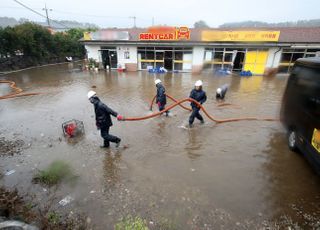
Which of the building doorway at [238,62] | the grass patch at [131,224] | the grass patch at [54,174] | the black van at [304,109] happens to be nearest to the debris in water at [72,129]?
the grass patch at [54,174]

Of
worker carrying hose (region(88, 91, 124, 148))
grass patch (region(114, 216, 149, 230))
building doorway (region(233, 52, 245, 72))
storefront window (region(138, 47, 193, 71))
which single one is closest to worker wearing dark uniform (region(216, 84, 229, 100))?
worker carrying hose (region(88, 91, 124, 148))

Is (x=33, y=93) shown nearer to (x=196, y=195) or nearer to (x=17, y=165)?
(x=17, y=165)

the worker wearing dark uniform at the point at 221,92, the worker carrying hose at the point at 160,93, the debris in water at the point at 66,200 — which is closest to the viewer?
the debris in water at the point at 66,200

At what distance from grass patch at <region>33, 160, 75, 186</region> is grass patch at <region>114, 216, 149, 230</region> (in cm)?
182

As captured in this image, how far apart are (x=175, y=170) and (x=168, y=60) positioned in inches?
610

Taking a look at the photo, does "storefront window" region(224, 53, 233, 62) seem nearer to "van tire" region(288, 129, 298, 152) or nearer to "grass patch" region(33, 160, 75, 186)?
"van tire" region(288, 129, 298, 152)

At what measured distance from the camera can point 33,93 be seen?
11.3m

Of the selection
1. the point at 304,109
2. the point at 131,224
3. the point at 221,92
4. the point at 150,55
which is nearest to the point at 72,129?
the point at 131,224

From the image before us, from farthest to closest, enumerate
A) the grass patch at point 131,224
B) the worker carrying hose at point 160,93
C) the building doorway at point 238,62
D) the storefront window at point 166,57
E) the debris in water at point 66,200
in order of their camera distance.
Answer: the storefront window at point 166,57 → the building doorway at point 238,62 → the worker carrying hose at point 160,93 → the debris in water at point 66,200 → the grass patch at point 131,224

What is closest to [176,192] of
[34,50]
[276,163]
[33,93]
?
[276,163]

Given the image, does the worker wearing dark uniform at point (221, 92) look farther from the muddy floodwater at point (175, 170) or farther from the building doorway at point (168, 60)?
the building doorway at point (168, 60)

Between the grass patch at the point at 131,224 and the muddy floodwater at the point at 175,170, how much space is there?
0.36 ft

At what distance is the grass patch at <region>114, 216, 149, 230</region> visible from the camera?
3.14 meters

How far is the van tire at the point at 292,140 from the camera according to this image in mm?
4950
